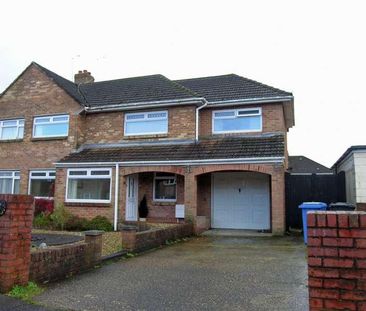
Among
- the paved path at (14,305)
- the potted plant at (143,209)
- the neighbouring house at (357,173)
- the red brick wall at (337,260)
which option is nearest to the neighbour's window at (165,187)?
the potted plant at (143,209)

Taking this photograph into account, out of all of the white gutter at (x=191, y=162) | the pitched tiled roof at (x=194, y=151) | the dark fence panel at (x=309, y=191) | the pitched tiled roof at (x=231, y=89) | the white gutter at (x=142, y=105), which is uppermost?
the pitched tiled roof at (x=231, y=89)

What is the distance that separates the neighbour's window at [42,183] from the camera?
18.1m

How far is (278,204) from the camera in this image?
44.1ft

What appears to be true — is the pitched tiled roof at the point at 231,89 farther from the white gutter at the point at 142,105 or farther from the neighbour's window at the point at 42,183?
the neighbour's window at the point at 42,183

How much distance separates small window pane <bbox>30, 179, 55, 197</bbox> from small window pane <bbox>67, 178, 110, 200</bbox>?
1692mm

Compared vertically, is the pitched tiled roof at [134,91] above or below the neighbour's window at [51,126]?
above

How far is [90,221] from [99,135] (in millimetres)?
4684

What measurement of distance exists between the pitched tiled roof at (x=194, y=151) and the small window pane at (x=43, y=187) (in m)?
1.79

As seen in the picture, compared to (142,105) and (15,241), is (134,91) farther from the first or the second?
(15,241)

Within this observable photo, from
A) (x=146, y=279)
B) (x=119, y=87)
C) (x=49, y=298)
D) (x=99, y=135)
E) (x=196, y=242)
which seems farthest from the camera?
(x=119, y=87)

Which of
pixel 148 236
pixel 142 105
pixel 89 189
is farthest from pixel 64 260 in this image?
pixel 142 105

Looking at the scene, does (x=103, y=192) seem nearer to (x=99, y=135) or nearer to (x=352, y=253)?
(x=99, y=135)

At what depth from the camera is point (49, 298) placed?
5477 millimetres

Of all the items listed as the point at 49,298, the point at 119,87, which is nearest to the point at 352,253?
the point at 49,298
